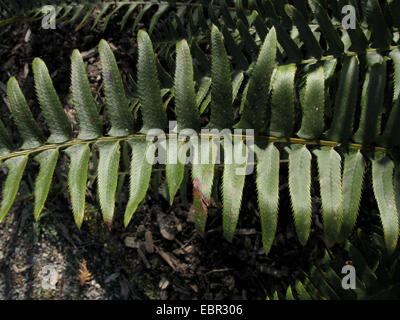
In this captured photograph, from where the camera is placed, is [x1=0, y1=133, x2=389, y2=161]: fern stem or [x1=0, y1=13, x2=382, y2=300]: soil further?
[x1=0, y1=13, x2=382, y2=300]: soil

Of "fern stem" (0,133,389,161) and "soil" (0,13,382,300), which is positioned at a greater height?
"fern stem" (0,133,389,161)

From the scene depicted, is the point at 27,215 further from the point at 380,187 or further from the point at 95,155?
the point at 380,187

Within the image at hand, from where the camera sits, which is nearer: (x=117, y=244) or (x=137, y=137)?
(x=137, y=137)

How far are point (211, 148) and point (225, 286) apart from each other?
1222 mm

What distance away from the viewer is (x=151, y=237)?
2.28m

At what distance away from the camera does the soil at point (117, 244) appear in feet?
7.11

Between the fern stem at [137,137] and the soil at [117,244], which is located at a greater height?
the fern stem at [137,137]

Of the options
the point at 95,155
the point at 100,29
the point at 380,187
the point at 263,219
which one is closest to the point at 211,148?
the point at 263,219

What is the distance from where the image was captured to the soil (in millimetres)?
2166

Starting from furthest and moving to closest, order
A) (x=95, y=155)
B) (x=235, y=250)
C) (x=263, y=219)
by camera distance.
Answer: (x=235, y=250) < (x=95, y=155) < (x=263, y=219)

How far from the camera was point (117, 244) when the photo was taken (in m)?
2.31

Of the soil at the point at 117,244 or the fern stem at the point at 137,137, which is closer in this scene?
the fern stem at the point at 137,137

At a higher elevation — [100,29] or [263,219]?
[100,29]

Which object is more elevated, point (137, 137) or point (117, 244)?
point (137, 137)
